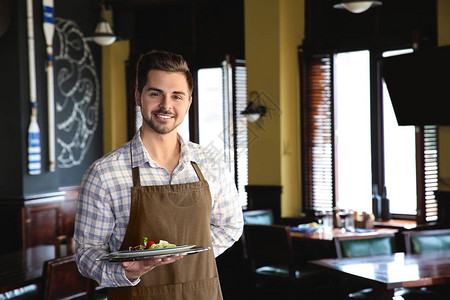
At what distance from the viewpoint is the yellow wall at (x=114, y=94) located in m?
8.05

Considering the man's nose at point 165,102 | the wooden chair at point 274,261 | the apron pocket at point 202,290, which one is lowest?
the wooden chair at point 274,261

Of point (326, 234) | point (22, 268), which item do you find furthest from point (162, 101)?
point (326, 234)

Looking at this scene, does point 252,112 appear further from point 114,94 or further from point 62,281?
point 62,281

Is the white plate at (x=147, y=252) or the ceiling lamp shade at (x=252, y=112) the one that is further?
the ceiling lamp shade at (x=252, y=112)

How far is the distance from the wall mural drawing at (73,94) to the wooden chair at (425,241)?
4.42 meters

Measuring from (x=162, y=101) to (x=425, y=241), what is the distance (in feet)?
9.93

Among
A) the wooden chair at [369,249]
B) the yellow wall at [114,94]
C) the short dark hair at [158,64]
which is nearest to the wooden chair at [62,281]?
the short dark hair at [158,64]

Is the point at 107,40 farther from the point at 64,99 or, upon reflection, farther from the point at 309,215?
the point at 309,215

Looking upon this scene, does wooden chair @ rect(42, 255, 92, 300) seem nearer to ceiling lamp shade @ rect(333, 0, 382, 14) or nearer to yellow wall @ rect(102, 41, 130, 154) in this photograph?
ceiling lamp shade @ rect(333, 0, 382, 14)

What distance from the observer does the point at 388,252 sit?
4.41m

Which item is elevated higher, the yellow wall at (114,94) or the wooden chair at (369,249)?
the yellow wall at (114,94)

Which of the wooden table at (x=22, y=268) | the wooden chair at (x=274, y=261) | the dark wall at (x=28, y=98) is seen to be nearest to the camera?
the wooden table at (x=22, y=268)

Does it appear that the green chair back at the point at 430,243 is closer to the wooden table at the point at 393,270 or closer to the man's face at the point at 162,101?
the wooden table at the point at 393,270

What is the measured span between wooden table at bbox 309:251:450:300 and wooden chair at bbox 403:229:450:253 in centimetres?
16
